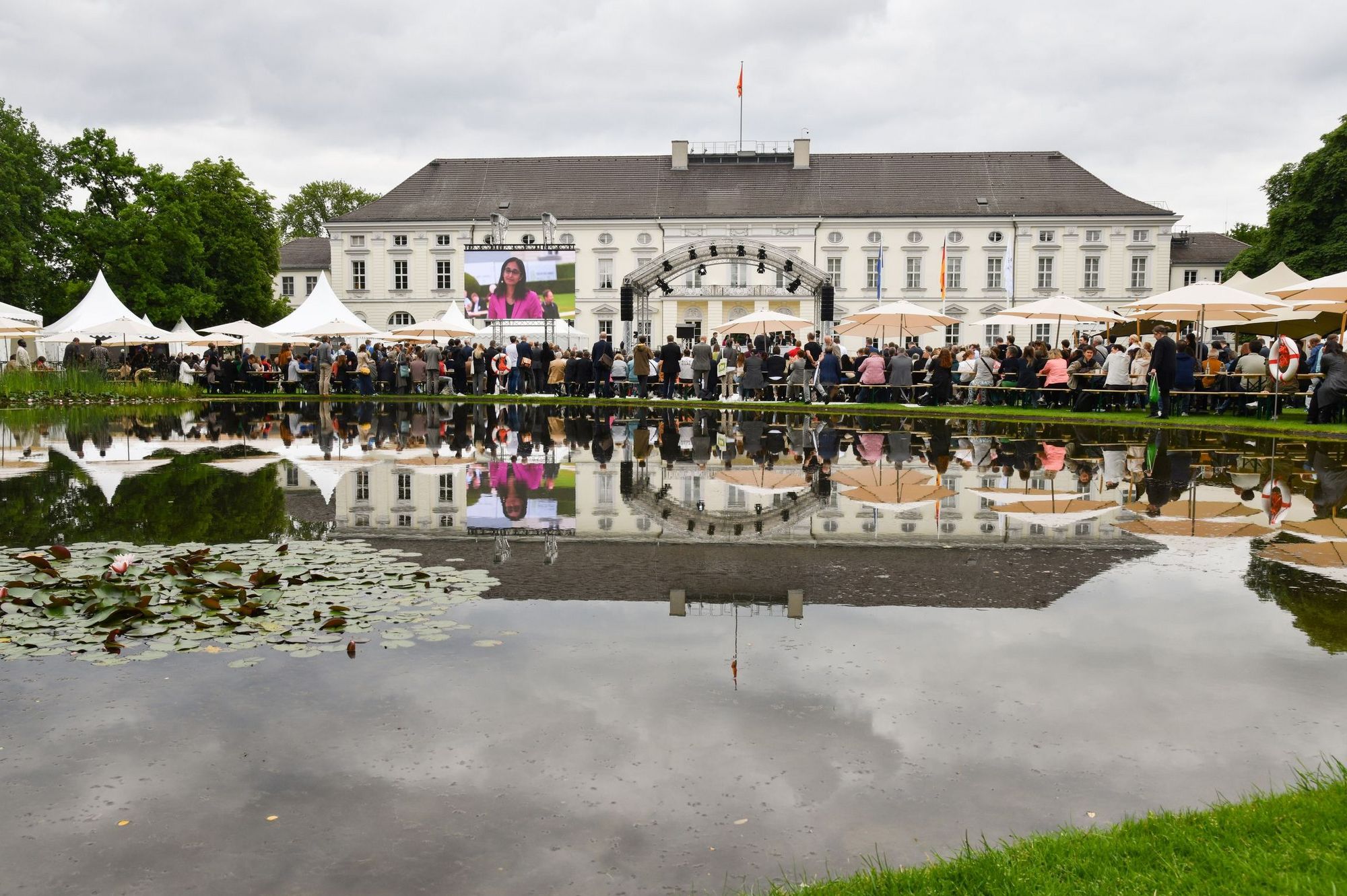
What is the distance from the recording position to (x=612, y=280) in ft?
214

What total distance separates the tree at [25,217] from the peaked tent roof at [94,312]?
16763mm

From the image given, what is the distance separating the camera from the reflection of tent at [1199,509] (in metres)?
9.62

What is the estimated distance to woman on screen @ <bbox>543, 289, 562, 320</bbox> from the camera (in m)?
Result: 37.4

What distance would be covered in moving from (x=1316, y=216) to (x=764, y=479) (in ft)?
138

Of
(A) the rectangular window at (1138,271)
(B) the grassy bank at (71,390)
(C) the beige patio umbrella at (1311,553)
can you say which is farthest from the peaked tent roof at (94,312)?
(A) the rectangular window at (1138,271)

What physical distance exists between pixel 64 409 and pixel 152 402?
3466 mm

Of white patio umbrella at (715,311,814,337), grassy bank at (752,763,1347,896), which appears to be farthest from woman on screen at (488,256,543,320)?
grassy bank at (752,763,1347,896)

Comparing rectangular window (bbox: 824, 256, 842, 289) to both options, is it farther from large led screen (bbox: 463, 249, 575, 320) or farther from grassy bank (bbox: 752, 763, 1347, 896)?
grassy bank (bbox: 752, 763, 1347, 896)

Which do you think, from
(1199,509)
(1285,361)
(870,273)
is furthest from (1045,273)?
(1199,509)

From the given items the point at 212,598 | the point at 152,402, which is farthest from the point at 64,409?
the point at 212,598

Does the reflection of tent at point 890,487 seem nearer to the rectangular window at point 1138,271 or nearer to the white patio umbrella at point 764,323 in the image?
the white patio umbrella at point 764,323

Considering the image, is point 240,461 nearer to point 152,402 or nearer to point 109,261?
point 152,402

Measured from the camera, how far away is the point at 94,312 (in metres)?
33.0

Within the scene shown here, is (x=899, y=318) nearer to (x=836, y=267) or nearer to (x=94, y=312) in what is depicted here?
(x=94, y=312)
